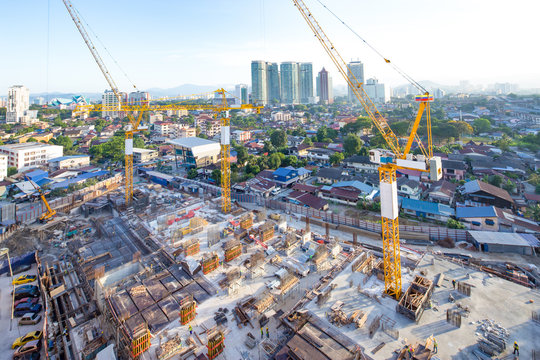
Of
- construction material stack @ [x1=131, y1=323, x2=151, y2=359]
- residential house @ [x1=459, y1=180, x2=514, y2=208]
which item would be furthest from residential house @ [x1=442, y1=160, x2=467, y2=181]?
construction material stack @ [x1=131, y1=323, x2=151, y2=359]

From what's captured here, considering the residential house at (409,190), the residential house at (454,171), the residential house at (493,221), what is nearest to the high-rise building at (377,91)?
the residential house at (454,171)

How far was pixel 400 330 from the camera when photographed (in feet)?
30.5

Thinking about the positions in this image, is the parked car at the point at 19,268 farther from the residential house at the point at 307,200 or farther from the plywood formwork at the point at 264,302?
the residential house at the point at 307,200

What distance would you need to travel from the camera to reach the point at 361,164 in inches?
1313

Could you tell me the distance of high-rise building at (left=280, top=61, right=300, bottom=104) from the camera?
121 meters

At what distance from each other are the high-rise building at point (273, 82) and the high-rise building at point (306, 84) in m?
11.5

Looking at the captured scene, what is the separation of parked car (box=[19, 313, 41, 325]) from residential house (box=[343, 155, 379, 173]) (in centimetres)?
3190

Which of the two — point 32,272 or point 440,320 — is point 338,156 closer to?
point 440,320

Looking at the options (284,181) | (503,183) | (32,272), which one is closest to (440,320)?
(284,181)

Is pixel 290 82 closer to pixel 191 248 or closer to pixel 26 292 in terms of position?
pixel 191 248

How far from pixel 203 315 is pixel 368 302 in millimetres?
6903

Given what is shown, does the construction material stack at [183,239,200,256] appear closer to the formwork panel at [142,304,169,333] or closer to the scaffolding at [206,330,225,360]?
the formwork panel at [142,304,169,333]

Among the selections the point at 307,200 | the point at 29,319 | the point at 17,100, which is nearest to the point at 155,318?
the point at 29,319

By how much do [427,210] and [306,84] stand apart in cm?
11841
